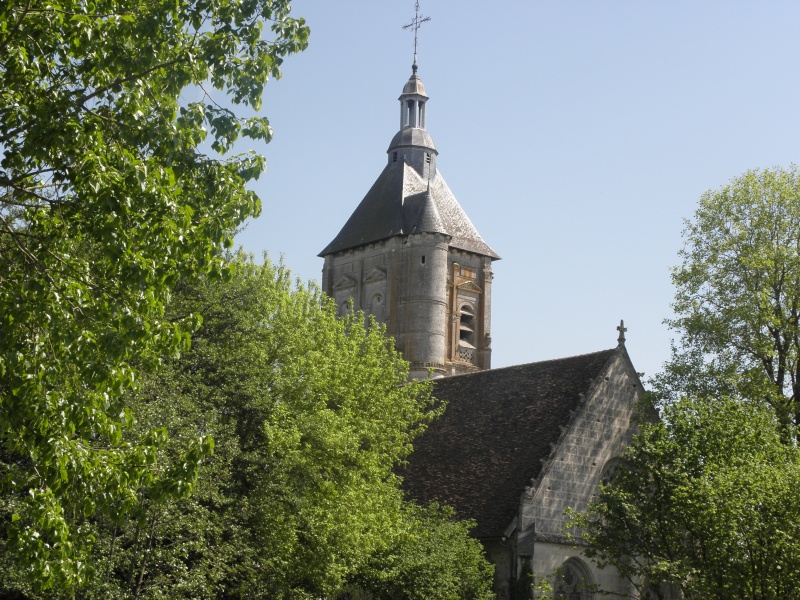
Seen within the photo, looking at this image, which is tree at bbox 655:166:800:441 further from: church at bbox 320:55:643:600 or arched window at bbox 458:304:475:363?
arched window at bbox 458:304:475:363

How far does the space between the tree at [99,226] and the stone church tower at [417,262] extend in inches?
1430

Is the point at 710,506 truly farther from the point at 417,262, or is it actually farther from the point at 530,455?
the point at 417,262

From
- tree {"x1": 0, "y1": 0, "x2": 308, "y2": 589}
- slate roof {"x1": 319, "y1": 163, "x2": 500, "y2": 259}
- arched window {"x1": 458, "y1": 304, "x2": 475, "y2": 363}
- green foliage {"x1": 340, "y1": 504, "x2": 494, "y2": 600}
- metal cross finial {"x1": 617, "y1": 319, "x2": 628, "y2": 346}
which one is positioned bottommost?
green foliage {"x1": 340, "y1": 504, "x2": 494, "y2": 600}

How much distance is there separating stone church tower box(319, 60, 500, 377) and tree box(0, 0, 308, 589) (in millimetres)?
36320

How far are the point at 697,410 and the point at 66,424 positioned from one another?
17.7m

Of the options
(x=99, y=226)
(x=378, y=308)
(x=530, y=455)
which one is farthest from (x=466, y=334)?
(x=99, y=226)

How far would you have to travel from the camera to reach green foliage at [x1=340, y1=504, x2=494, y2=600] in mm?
24266

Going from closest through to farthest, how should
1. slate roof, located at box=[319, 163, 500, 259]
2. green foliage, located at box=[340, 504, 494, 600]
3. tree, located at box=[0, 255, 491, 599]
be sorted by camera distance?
tree, located at box=[0, 255, 491, 599], green foliage, located at box=[340, 504, 494, 600], slate roof, located at box=[319, 163, 500, 259]

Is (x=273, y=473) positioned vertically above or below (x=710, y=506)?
above

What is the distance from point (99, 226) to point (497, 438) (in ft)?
74.0

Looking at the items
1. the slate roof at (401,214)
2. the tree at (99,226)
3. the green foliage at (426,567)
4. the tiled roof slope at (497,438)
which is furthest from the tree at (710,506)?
the slate roof at (401,214)

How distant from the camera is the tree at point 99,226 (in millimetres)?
10680

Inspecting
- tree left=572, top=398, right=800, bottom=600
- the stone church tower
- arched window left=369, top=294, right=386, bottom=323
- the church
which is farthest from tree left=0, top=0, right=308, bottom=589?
arched window left=369, top=294, right=386, bottom=323

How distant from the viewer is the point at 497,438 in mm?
32188
